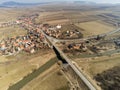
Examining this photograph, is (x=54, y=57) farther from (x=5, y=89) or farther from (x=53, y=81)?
(x=5, y=89)

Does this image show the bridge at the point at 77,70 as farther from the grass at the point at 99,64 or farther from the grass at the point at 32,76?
the grass at the point at 32,76

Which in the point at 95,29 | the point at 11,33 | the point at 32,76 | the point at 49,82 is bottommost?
the point at 32,76

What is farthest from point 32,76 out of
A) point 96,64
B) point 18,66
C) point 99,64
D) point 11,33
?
point 11,33

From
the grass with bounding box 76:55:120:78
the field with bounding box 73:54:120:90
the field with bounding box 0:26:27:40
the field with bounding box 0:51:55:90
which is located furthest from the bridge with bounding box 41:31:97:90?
the field with bounding box 0:26:27:40

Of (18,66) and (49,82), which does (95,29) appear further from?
(49,82)

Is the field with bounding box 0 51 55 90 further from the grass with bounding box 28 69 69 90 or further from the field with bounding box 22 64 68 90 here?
the grass with bounding box 28 69 69 90

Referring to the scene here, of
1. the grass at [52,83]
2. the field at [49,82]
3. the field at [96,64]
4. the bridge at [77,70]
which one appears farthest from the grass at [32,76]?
the field at [96,64]

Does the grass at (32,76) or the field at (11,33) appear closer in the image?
the grass at (32,76)

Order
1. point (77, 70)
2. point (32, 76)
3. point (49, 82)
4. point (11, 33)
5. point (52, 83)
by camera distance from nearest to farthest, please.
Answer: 1. point (52, 83)
2. point (49, 82)
3. point (32, 76)
4. point (77, 70)
5. point (11, 33)

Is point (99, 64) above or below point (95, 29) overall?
above

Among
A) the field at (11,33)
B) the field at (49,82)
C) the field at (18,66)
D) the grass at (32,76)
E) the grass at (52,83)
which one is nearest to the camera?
the grass at (52,83)

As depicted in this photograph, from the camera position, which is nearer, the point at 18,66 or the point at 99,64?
the point at 99,64
